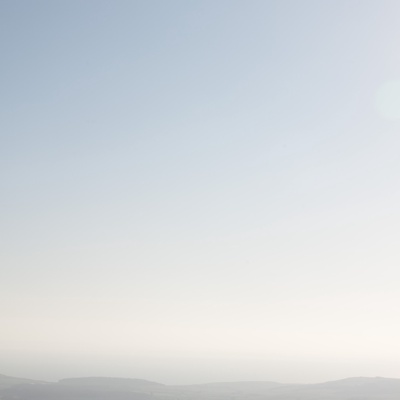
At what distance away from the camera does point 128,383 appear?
11638 cm

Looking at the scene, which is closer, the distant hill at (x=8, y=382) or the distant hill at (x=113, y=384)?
the distant hill at (x=8, y=382)

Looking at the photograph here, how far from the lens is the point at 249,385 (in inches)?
5138

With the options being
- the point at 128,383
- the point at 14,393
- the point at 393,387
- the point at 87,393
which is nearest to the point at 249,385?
the point at 128,383

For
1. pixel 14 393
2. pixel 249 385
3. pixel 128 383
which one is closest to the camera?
pixel 14 393

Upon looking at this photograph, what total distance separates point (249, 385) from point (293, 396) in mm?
42899

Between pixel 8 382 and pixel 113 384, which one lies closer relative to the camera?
pixel 8 382

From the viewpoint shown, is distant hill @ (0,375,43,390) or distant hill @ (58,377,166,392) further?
distant hill @ (58,377,166,392)

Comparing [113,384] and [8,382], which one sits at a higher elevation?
[113,384]

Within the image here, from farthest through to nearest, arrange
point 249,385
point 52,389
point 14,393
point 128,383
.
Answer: point 249,385, point 128,383, point 52,389, point 14,393

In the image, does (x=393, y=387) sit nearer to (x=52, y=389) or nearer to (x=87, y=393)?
(x=87, y=393)

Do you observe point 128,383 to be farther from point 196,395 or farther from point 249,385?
point 249,385

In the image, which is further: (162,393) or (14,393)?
(162,393)

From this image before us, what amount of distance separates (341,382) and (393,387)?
26.7 m

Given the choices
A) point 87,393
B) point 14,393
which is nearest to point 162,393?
point 87,393
